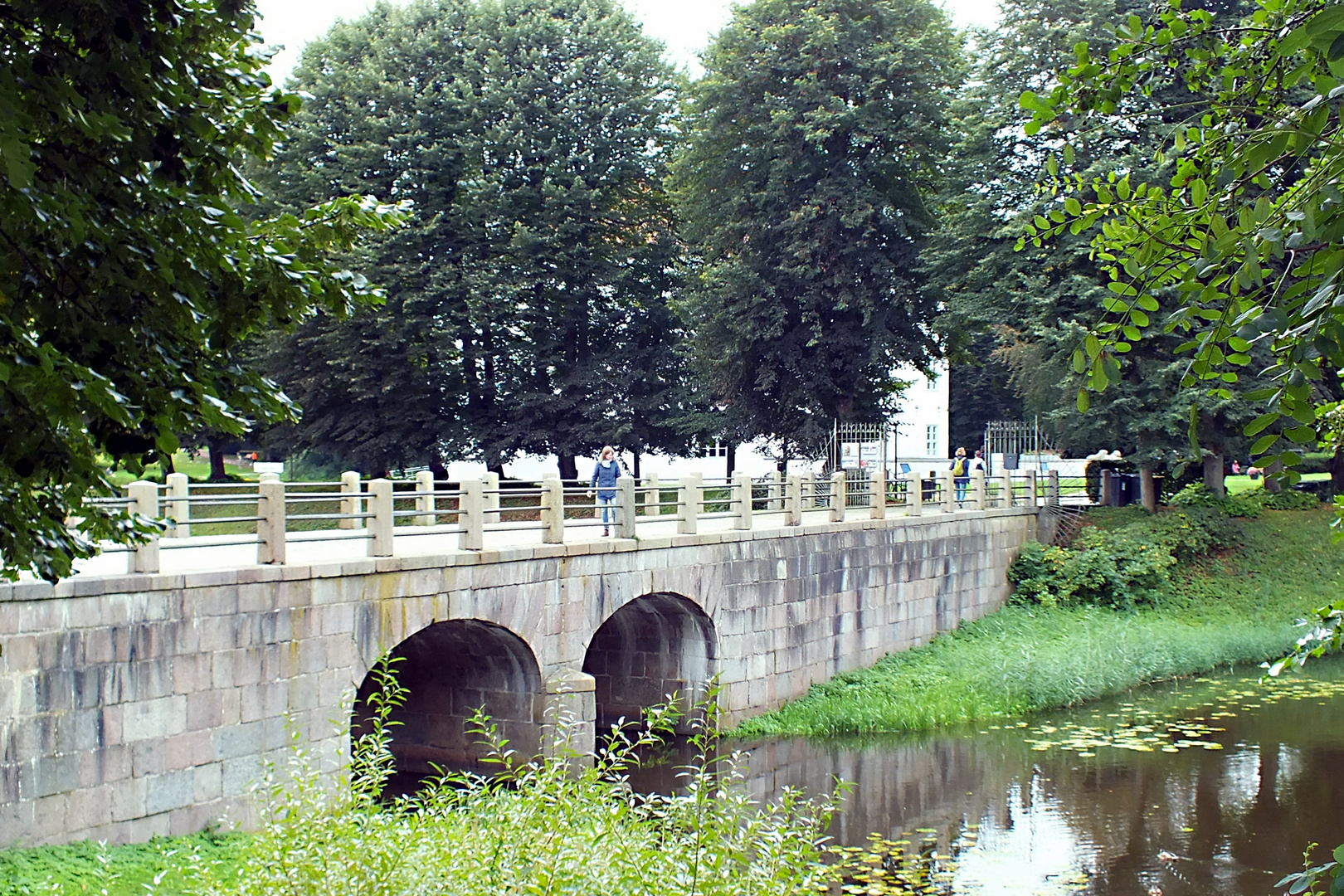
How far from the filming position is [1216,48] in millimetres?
4543

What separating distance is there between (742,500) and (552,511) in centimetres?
426

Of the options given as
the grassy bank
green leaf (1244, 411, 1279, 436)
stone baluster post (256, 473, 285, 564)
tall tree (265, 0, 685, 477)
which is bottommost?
the grassy bank

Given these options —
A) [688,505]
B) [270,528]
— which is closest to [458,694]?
[688,505]

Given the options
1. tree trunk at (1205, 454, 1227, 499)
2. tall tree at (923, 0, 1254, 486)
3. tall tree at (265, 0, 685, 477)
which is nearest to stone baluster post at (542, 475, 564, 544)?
tall tree at (923, 0, 1254, 486)

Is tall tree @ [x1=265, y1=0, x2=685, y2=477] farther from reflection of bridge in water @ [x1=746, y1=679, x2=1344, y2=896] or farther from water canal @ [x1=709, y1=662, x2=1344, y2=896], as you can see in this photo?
reflection of bridge in water @ [x1=746, y1=679, x2=1344, y2=896]

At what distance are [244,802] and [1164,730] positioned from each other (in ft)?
41.8

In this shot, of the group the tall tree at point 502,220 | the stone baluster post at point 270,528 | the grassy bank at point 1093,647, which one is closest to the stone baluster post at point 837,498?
the grassy bank at point 1093,647

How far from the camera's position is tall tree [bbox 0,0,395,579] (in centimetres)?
389

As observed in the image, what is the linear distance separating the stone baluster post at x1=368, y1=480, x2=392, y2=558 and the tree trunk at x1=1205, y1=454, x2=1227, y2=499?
2173cm

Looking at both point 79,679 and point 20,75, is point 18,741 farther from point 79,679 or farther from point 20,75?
point 20,75

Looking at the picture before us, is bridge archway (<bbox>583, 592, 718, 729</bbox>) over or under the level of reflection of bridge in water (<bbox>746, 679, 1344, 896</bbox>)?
over

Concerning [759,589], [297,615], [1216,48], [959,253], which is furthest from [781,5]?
[1216,48]

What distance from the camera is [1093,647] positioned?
72.7ft

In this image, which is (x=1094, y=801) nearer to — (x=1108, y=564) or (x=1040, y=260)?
(x=1108, y=564)
